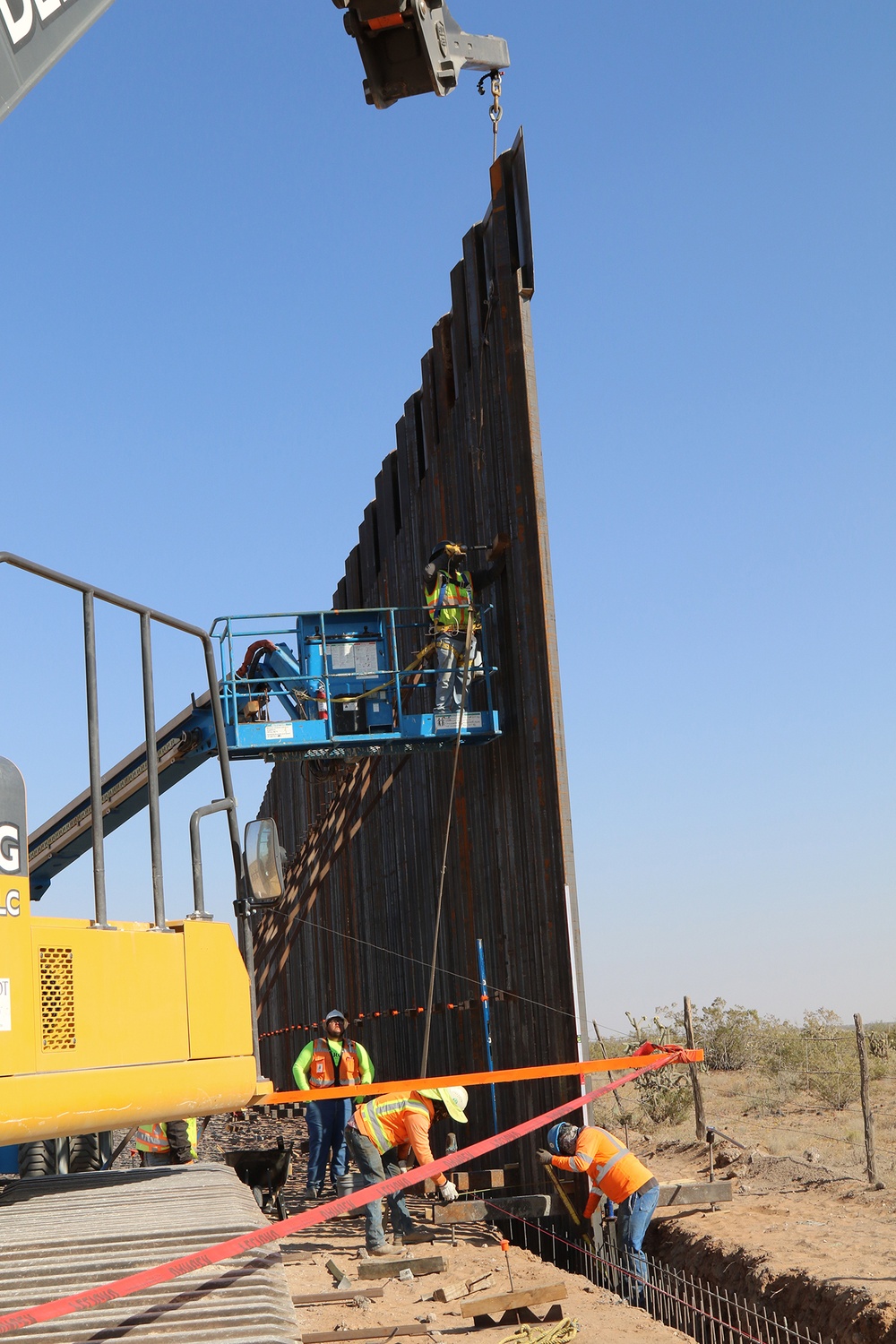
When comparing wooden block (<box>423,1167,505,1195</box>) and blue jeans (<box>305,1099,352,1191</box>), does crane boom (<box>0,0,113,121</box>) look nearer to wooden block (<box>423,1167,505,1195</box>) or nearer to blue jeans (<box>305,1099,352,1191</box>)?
wooden block (<box>423,1167,505,1195</box>)

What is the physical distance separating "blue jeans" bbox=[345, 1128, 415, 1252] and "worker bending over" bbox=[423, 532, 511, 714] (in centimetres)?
470

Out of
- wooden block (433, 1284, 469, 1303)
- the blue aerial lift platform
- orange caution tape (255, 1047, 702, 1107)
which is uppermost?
the blue aerial lift platform

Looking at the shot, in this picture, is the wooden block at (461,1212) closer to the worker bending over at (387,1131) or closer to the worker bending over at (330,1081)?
the worker bending over at (387,1131)

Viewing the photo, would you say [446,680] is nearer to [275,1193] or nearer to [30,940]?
[275,1193]

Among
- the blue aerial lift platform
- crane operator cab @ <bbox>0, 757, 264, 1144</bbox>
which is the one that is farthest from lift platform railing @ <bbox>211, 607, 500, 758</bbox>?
crane operator cab @ <bbox>0, 757, 264, 1144</bbox>

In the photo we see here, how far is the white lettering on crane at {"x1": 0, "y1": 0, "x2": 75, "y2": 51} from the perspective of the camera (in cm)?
491

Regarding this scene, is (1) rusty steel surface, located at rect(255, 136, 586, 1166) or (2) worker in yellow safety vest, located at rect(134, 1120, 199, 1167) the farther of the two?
(1) rusty steel surface, located at rect(255, 136, 586, 1166)

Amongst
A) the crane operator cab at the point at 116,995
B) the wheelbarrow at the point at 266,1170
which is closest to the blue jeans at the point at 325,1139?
the wheelbarrow at the point at 266,1170

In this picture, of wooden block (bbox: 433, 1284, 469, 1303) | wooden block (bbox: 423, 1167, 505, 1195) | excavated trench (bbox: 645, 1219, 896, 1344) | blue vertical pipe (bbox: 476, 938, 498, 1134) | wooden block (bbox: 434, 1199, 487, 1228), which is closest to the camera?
excavated trench (bbox: 645, 1219, 896, 1344)

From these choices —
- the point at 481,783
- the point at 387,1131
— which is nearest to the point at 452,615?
the point at 481,783

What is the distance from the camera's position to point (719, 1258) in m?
11.2

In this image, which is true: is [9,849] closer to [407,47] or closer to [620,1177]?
[407,47]

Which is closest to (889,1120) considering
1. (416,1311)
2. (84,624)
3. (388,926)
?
(388,926)

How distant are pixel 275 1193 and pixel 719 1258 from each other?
13.1 ft
